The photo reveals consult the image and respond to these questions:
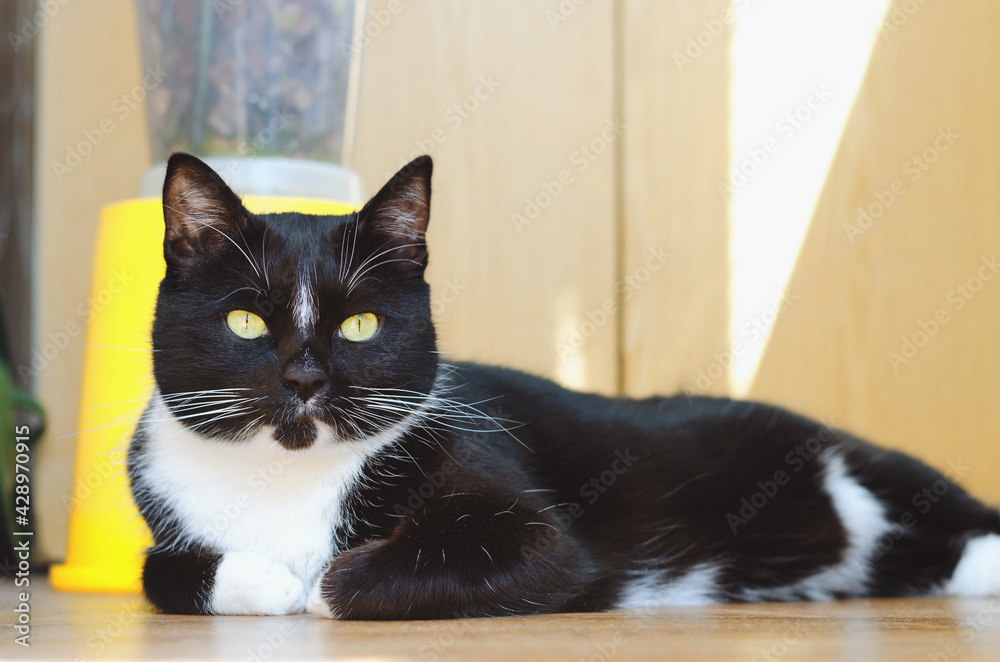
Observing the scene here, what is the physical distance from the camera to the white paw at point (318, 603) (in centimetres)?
117

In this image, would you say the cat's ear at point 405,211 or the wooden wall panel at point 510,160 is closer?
the cat's ear at point 405,211

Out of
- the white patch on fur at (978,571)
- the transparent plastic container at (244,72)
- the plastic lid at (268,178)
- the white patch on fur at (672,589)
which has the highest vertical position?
the transparent plastic container at (244,72)

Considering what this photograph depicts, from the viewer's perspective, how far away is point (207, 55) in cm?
217

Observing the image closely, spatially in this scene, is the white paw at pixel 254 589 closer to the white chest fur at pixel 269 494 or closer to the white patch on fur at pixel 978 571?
the white chest fur at pixel 269 494

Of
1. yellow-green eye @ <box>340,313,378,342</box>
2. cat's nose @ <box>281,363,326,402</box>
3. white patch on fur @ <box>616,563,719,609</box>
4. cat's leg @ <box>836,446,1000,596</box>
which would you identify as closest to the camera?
cat's nose @ <box>281,363,326,402</box>

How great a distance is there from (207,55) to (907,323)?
2.04m

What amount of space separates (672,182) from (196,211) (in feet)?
5.37

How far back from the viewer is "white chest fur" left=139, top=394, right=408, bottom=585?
4.21 feet

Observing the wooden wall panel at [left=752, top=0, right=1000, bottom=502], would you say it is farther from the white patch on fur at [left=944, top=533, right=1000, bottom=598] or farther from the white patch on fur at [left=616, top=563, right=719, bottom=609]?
the white patch on fur at [left=616, top=563, right=719, bottom=609]

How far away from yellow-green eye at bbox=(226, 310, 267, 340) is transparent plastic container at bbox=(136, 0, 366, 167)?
37.9 inches

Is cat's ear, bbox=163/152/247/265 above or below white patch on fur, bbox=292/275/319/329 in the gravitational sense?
above

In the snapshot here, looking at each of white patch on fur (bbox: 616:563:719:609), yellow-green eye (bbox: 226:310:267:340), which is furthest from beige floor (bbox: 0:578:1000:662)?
yellow-green eye (bbox: 226:310:267:340)

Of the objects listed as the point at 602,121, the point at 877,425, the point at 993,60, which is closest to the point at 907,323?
the point at 877,425

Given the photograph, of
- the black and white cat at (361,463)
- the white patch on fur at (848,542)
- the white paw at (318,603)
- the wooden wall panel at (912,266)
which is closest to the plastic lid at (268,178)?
the black and white cat at (361,463)
